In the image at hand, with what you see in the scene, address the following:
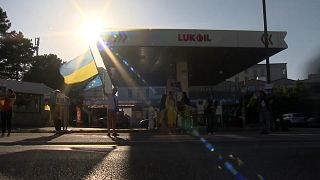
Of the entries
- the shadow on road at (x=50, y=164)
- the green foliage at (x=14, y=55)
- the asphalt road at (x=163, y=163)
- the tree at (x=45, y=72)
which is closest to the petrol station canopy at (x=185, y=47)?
the asphalt road at (x=163, y=163)

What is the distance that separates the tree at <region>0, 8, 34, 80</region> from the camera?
68312 mm

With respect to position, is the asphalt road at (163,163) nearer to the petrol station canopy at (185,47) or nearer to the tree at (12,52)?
the petrol station canopy at (185,47)

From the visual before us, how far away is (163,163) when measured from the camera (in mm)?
8391

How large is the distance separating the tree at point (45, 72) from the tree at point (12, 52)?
2736 millimetres

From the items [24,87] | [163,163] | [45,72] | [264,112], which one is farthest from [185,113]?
[45,72]

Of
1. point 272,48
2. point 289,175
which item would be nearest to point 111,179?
point 289,175

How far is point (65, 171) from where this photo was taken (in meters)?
7.56

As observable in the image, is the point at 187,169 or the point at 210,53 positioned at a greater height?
the point at 210,53

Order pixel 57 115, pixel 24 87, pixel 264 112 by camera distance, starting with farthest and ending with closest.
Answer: pixel 24 87
pixel 57 115
pixel 264 112

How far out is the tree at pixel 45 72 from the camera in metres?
76.5

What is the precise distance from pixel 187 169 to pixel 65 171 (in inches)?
75.7

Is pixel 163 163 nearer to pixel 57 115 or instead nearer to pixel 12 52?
pixel 57 115

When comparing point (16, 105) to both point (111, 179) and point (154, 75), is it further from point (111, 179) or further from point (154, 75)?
point (111, 179)

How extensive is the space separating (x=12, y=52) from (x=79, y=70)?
49.3 m
